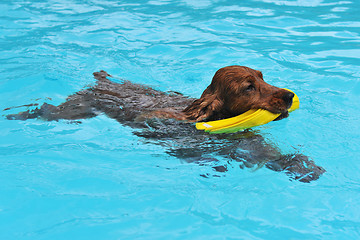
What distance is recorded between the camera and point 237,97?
458 cm

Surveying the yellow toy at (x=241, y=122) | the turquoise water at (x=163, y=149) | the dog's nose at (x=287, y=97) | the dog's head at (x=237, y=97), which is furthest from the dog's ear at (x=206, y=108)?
the dog's nose at (x=287, y=97)

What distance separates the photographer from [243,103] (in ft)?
15.0

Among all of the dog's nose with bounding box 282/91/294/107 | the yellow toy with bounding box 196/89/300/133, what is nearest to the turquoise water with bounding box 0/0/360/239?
the yellow toy with bounding box 196/89/300/133

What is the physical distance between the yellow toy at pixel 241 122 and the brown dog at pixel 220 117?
0.08 metres

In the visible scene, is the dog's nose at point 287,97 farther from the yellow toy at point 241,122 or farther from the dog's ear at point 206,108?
the dog's ear at point 206,108

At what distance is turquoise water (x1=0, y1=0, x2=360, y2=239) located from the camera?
3.69 m

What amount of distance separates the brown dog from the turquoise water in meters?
0.15

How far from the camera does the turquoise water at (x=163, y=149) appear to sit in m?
3.69

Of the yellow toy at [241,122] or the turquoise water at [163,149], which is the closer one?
the turquoise water at [163,149]

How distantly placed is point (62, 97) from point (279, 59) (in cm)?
420

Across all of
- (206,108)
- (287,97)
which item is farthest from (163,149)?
(287,97)

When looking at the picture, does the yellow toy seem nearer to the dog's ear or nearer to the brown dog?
the brown dog

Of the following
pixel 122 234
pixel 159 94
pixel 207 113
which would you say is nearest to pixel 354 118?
pixel 207 113

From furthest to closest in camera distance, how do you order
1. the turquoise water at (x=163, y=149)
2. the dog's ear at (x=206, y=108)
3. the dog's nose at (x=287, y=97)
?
the dog's ear at (x=206, y=108), the dog's nose at (x=287, y=97), the turquoise water at (x=163, y=149)
